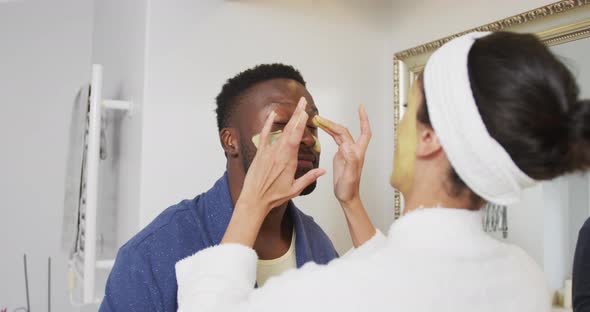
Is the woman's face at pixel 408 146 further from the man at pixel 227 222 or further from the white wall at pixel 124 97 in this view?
the white wall at pixel 124 97

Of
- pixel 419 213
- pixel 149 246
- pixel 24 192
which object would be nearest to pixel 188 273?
pixel 149 246

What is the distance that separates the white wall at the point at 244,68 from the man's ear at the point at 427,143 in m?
0.88

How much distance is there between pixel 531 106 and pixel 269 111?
0.51 metres

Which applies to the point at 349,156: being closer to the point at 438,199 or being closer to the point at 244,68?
the point at 438,199

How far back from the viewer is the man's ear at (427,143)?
2.01 feet

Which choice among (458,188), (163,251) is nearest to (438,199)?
(458,188)

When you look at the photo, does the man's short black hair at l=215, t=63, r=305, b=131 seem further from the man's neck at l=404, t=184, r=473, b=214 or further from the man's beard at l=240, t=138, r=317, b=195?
the man's neck at l=404, t=184, r=473, b=214

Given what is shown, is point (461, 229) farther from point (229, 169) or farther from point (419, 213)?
point (229, 169)

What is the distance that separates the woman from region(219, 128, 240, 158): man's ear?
0.35 m

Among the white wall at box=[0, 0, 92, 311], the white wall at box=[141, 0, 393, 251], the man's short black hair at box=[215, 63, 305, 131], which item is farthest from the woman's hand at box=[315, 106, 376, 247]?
the white wall at box=[0, 0, 92, 311]

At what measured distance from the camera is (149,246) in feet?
2.77

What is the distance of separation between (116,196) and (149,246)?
0.87 meters

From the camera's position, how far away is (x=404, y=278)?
0.55 meters

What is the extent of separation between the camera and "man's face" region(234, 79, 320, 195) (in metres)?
0.95
